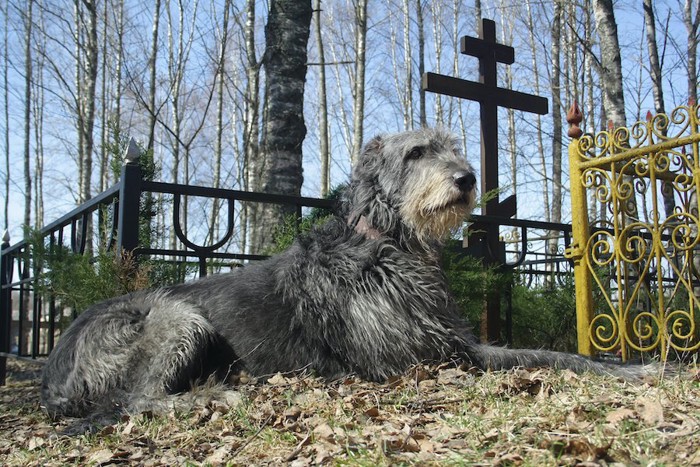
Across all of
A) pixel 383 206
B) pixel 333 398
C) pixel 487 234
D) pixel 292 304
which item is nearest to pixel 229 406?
pixel 333 398

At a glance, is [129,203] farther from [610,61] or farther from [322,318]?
[610,61]

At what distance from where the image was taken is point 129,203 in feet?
17.7

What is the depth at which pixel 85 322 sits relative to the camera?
4.48 m

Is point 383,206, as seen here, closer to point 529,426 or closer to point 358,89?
point 529,426

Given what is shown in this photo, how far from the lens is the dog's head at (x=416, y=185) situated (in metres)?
4.41

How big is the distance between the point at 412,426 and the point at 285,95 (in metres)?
6.26

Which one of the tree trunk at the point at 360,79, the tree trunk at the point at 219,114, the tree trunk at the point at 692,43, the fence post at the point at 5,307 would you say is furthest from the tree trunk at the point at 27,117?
the tree trunk at the point at 692,43

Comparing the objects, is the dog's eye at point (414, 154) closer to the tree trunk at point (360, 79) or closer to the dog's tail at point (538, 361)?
the dog's tail at point (538, 361)

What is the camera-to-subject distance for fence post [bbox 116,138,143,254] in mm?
5340

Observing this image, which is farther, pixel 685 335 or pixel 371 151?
pixel 685 335

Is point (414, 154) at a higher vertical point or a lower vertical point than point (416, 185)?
higher

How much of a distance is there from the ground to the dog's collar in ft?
3.28

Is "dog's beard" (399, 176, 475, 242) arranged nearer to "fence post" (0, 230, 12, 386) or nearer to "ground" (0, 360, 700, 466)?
"ground" (0, 360, 700, 466)

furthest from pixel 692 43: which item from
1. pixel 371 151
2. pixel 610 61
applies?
pixel 371 151
